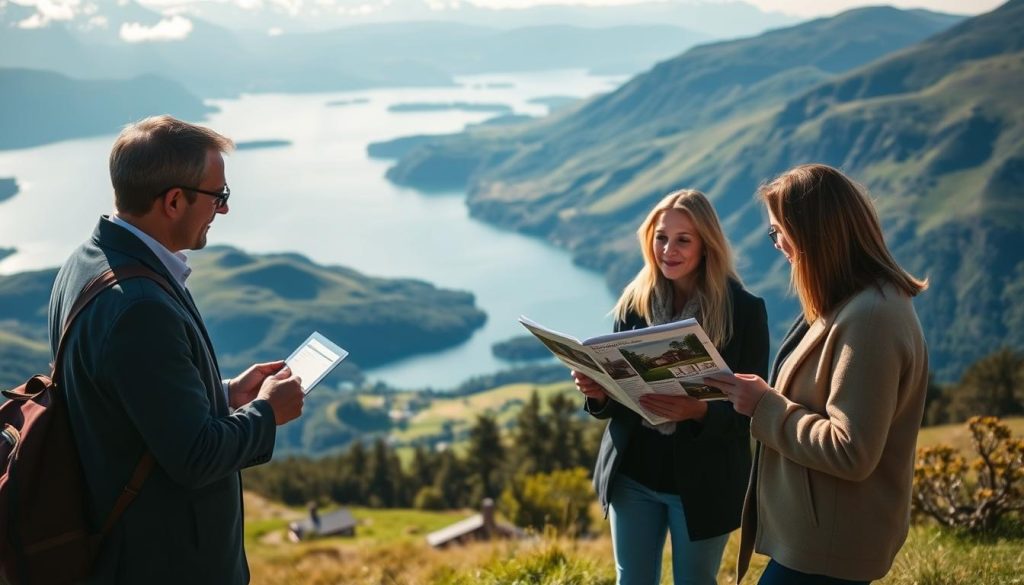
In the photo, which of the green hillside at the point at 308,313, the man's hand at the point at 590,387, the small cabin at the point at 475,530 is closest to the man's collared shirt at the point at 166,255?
the man's hand at the point at 590,387

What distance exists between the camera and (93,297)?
2727 millimetres

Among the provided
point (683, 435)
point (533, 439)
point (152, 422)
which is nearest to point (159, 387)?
point (152, 422)

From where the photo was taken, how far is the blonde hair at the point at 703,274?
438cm

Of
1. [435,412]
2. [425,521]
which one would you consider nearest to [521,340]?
[435,412]

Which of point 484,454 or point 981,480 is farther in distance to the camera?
point 484,454

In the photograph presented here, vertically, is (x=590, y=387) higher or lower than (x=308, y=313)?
higher

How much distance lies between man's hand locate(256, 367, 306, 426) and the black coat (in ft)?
5.87

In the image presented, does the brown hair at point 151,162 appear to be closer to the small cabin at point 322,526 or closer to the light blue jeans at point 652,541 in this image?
the light blue jeans at point 652,541

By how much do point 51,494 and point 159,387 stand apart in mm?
498

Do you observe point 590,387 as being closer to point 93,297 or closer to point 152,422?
point 152,422

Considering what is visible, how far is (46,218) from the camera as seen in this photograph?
197375mm

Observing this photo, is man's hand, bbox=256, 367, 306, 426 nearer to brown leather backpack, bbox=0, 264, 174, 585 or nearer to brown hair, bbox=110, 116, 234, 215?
brown leather backpack, bbox=0, 264, 174, 585

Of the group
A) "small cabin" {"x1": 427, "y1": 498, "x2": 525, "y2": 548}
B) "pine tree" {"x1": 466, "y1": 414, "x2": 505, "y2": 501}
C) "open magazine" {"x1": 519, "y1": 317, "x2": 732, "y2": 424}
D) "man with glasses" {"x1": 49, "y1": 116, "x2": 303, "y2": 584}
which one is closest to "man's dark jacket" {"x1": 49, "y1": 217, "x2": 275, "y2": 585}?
"man with glasses" {"x1": 49, "y1": 116, "x2": 303, "y2": 584}

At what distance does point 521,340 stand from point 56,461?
15672cm
